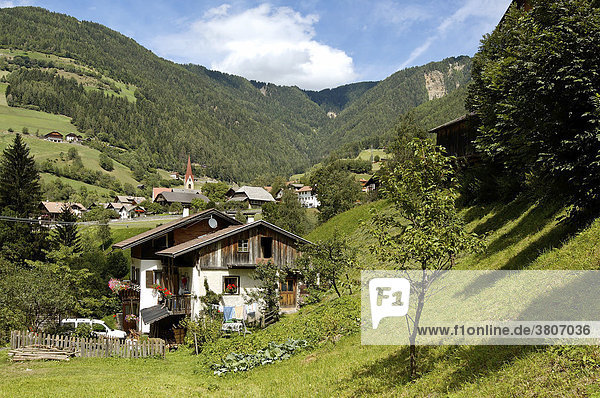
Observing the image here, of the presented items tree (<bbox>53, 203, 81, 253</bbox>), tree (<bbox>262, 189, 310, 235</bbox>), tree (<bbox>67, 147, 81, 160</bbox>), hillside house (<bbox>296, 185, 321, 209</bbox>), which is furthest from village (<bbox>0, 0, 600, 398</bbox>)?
tree (<bbox>67, 147, 81, 160</bbox>)

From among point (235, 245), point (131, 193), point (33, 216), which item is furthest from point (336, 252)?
point (131, 193)

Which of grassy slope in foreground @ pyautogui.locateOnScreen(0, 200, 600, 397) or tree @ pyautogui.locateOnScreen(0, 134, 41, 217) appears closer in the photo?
grassy slope in foreground @ pyautogui.locateOnScreen(0, 200, 600, 397)

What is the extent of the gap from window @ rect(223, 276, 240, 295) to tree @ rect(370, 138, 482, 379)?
20953 millimetres

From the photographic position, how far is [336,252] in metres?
25.5

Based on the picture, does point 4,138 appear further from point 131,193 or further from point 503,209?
point 503,209

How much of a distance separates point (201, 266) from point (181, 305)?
2.94 meters

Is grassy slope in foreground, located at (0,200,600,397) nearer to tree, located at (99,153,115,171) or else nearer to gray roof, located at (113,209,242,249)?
gray roof, located at (113,209,242,249)

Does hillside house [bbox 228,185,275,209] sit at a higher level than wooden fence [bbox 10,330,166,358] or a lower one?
higher

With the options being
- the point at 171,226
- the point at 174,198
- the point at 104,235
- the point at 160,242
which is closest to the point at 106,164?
the point at 174,198

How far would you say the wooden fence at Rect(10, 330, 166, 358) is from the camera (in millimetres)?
21109

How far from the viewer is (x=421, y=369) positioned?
9.60 metres

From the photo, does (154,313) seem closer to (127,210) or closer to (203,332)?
(203,332)

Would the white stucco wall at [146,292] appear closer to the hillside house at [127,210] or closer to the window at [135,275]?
the window at [135,275]

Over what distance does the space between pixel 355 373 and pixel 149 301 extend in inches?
1062
